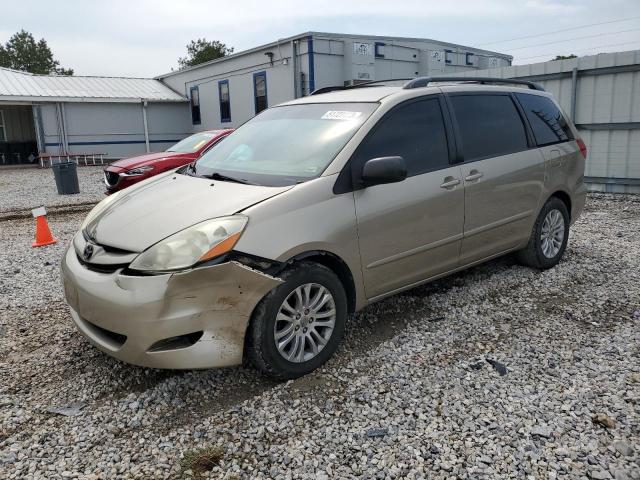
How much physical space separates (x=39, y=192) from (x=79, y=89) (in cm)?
1363

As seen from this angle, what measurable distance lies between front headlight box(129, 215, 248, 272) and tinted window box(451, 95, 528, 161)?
2.26 meters

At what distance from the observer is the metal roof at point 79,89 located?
22.8 m

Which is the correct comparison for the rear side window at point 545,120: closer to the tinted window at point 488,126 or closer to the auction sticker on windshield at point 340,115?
→ the tinted window at point 488,126

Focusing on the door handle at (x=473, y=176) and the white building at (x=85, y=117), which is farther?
the white building at (x=85, y=117)

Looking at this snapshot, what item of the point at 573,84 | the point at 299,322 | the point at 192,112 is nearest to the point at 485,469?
the point at 299,322

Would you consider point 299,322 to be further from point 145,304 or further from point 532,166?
point 532,166

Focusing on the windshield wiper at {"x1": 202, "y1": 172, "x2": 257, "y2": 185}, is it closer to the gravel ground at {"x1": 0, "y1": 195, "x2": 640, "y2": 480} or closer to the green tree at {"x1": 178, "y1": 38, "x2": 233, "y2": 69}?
the gravel ground at {"x1": 0, "y1": 195, "x2": 640, "y2": 480}

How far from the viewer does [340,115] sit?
3.88 meters

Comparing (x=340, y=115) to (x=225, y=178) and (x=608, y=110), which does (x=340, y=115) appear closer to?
(x=225, y=178)

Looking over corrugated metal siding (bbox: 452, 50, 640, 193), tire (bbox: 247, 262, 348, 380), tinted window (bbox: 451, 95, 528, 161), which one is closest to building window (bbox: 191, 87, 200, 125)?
corrugated metal siding (bbox: 452, 50, 640, 193)

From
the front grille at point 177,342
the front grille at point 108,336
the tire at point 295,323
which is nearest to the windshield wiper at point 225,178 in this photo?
the tire at point 295,323

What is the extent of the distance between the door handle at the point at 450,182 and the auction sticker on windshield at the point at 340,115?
34.4 inches

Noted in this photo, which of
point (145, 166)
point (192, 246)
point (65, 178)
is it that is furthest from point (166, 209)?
point (65, 178)

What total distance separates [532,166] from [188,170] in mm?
3156
